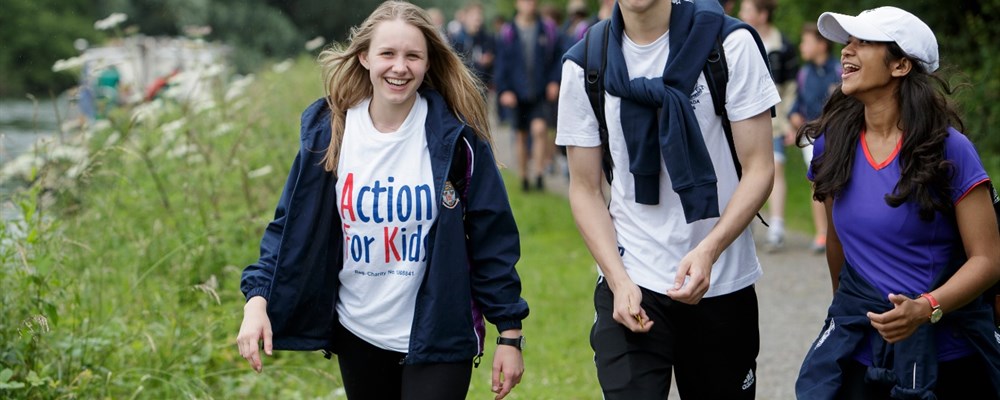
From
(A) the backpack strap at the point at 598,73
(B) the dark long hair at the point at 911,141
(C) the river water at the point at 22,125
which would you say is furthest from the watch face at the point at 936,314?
(C) the river water at the point at 22,125

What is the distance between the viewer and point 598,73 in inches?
160

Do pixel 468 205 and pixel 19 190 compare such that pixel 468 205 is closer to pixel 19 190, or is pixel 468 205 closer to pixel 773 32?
pixel 19 190

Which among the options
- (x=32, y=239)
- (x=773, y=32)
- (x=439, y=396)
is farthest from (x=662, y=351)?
(x=773, y=32)

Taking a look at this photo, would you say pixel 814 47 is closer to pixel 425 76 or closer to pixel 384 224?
pixel 425 76

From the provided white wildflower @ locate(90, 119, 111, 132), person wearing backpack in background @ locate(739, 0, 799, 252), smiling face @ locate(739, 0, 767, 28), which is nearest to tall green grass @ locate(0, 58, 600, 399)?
white wildflower @ locate(90, 119, 111, 132)

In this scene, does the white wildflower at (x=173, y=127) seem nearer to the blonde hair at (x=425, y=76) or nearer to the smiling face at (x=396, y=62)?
the blonde hair at (x=425, y=76)

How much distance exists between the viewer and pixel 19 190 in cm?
584

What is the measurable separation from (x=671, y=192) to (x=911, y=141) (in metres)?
0.72

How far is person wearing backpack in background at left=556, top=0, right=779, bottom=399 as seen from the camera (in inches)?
155

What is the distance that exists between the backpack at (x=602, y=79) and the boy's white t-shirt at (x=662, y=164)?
16 millimetres

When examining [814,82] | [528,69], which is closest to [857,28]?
[814,82]

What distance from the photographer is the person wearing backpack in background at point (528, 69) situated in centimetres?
1441

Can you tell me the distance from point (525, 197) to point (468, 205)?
34.9 feet

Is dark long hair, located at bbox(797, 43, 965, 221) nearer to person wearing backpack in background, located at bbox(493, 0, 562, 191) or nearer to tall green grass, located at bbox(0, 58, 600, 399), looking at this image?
tall green grass, located at bbox(0, 58, 600, 399)
